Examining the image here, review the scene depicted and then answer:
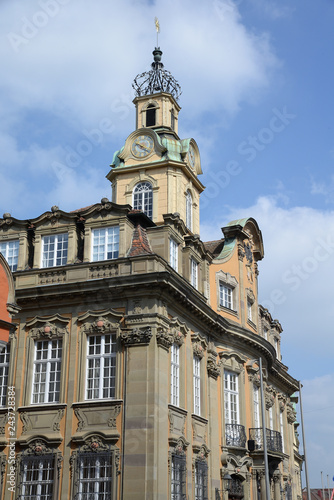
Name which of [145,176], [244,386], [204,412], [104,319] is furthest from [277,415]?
[104,319]

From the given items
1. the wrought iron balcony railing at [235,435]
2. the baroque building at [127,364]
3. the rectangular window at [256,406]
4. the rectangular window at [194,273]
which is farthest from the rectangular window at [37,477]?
the rectangular window at [256,406]

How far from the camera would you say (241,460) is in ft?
106

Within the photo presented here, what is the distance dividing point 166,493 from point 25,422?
6142 mm

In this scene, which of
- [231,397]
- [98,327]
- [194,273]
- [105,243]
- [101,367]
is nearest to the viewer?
[101,367]

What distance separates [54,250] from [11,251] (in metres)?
2.21

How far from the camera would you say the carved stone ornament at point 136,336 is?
1013 inches

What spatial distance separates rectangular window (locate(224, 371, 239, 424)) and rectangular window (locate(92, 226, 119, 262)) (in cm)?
A: 944

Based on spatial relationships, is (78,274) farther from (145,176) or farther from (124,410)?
(145,176)

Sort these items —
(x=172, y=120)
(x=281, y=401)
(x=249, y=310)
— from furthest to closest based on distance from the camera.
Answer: (x=281, y=401) < (x=172, y=120) < (x=249, y=310)

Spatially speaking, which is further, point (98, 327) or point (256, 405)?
point (256, 405)

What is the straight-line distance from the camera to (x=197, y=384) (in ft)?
99.9

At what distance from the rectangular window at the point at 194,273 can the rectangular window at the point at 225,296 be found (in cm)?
280

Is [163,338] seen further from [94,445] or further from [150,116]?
[150,116]

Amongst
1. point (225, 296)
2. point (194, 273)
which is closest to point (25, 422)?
point (194, 273)
